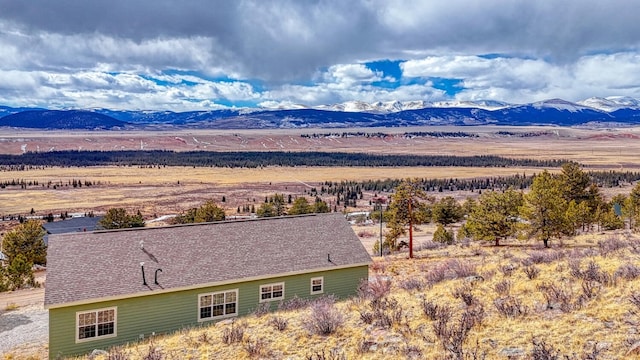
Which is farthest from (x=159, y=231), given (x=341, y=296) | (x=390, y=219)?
(x=390, y=219)

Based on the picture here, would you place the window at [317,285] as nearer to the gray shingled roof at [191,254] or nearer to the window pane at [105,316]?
the gray shingled roof at [191,254]

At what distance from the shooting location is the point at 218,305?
2305 cm

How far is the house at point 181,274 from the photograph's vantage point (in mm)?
20312

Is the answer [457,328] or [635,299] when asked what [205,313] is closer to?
[457,328]

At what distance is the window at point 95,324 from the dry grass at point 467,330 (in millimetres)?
6091

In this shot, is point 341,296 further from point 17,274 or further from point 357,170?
point 357,170

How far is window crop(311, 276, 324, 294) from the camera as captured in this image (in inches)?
1014

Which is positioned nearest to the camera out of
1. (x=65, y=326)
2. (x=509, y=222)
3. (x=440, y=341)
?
(x=440, y=341)

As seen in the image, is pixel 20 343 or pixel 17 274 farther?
pixel 17 274

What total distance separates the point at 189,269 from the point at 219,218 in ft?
121

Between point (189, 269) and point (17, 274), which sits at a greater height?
point (189, 269)

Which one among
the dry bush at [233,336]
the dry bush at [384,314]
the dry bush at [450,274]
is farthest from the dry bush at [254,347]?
the dry bush at [450,274]

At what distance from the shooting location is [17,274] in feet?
125

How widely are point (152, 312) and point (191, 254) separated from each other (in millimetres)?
3351
